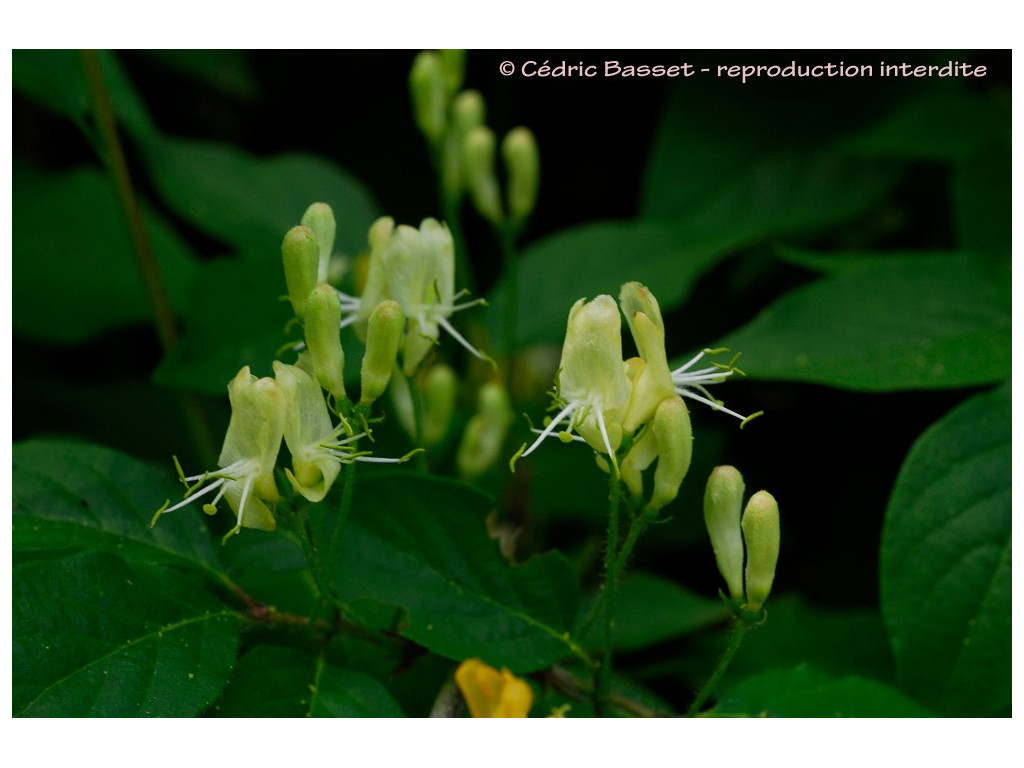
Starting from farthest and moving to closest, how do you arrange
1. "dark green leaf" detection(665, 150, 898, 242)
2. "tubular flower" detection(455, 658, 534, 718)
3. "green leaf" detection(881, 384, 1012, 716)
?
1. "dark green leaf" detection(665, 150, 898, 242)
2. "green leaf" detection(881, 384, 1012, 716)
3. "tubular flower" detection(455, 658, 534, 718)

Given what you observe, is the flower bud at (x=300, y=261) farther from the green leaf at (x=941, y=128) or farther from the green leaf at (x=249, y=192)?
the green leaf at (x=941, y=128)

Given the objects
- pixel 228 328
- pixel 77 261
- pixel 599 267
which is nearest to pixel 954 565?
pixel 599 267

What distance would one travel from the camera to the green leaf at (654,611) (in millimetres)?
1326

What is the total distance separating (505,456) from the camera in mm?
1369

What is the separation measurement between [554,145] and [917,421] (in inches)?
31.5

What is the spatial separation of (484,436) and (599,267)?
0.38 metres

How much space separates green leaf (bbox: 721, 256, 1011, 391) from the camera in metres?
1.14

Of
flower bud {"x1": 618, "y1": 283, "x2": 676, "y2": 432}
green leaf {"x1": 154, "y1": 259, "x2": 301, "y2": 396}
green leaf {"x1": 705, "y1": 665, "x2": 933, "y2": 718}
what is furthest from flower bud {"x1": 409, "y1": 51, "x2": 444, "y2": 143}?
green leaf {"x1": 705, "y1": 665, "x2": 933, "y2": 718}

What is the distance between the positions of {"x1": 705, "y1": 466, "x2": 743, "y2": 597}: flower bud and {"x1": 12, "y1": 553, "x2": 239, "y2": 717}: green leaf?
387 millimetres

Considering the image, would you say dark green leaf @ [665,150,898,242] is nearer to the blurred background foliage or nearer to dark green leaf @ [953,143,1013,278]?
the blurred background foliage

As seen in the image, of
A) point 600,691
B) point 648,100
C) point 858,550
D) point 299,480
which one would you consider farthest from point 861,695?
point 648,100

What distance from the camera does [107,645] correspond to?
30.9 inches

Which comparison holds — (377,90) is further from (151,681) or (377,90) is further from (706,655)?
(151,681)

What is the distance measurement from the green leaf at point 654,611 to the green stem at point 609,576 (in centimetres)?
41
